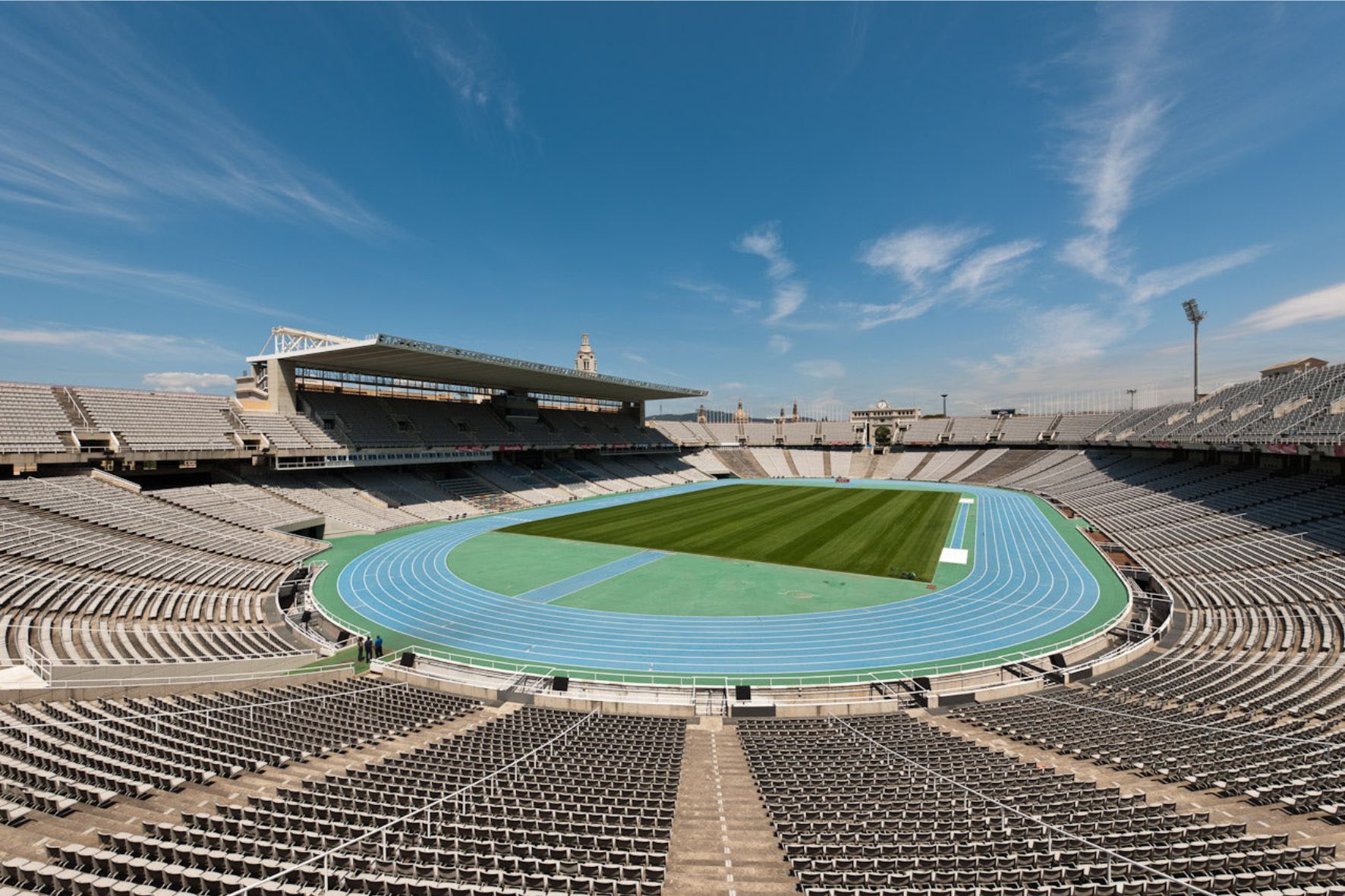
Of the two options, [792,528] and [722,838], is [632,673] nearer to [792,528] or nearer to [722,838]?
[722,838]

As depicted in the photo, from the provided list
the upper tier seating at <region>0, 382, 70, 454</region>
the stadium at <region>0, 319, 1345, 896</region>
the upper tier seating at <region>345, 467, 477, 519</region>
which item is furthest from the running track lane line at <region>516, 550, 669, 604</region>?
the upper tier seating at <region>0, 382, 70, 454</region>

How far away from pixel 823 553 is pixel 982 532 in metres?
13.7

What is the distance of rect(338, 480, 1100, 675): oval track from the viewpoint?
17344 millimetres

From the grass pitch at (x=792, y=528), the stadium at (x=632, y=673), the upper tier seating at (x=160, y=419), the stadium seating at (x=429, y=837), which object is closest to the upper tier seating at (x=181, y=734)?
the stadium at (x=632, y=673)

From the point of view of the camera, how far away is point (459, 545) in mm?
33281

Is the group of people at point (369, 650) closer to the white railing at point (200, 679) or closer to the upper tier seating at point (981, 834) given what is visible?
the white railing at point (200, 679)

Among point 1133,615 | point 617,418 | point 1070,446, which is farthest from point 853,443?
point 1133,615

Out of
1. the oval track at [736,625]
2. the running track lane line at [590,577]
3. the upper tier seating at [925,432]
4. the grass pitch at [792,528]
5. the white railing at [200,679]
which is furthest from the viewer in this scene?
the upper tier seating at [925,432]

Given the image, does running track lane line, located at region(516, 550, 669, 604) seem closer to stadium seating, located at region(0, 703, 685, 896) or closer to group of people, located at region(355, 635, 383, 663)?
group of people, located at region(355, 635, 383, 663)

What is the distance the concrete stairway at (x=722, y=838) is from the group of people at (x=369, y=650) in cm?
1152

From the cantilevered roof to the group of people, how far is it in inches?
908

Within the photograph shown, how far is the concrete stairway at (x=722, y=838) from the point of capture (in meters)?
6.54

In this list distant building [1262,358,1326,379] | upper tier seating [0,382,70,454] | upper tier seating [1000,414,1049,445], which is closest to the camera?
upper tier seating [0,382,70,454]

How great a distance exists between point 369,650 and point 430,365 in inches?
1249
